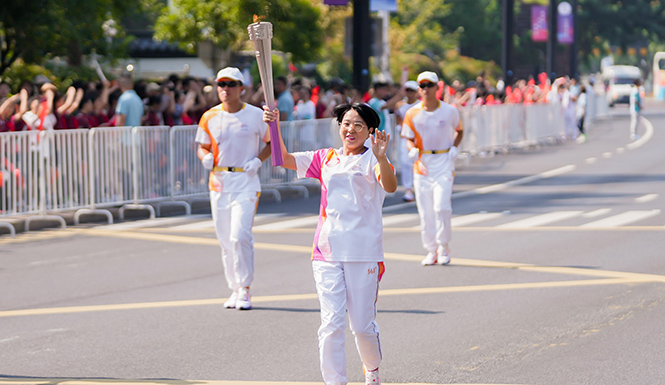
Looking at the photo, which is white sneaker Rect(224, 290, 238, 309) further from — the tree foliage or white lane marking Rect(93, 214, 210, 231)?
the tree foliage

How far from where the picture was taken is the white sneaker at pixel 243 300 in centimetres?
A: 899

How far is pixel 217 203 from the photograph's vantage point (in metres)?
9.17

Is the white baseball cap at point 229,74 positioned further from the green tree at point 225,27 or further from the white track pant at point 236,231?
the green tree at point 225,27

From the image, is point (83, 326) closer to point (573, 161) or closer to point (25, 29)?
point (25, 29)

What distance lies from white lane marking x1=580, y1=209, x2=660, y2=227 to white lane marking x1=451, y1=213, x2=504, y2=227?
4.79 ft

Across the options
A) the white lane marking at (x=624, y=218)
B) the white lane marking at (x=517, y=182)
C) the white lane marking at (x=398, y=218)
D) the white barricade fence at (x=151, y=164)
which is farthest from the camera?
the white lane marking at (x=517, y=182)

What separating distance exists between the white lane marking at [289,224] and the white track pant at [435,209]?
137 inches

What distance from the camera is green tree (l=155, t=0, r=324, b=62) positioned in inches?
1123

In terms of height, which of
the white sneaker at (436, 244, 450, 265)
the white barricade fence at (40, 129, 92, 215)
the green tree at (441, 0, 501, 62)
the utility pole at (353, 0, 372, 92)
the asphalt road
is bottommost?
the asphalt road

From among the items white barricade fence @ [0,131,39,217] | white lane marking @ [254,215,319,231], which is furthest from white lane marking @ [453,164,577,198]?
white barricade fence @ [0,131,39,217]

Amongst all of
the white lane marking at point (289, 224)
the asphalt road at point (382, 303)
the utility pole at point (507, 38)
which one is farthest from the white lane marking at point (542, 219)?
the utility pole at point (507, 38)

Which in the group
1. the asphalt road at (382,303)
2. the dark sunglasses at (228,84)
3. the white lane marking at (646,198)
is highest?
the dark sunglasses at (228,84)

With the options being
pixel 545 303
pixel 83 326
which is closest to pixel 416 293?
pixel 545 303

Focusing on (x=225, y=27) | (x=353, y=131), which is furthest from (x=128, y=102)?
(x=225, y=27)
